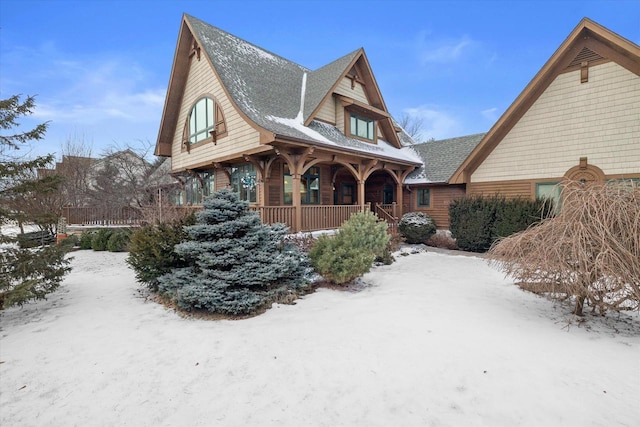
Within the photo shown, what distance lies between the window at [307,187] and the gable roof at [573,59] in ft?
21.3

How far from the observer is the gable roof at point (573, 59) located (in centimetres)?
904

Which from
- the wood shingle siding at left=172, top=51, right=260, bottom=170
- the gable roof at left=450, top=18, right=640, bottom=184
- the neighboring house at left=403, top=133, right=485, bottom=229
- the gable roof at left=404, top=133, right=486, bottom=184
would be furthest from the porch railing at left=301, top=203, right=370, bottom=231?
the gable roof at left=450, top=18, right=640, bottom=184

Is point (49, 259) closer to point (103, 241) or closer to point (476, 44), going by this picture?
point (103, 241)

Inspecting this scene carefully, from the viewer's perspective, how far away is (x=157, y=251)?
6430mm

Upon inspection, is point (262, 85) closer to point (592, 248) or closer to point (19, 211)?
point (19, 211)

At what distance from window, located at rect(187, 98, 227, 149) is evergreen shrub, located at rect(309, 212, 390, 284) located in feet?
23.4

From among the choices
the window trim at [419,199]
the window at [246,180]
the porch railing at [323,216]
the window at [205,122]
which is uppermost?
the window at [205,122]

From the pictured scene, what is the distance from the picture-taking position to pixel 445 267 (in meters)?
9.03

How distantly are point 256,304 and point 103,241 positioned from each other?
12.0 metres

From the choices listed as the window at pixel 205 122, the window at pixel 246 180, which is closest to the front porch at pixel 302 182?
the window at pixel 246 180

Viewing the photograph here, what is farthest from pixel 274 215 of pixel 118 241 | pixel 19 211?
pixel 118 241

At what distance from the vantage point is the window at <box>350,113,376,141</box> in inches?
561

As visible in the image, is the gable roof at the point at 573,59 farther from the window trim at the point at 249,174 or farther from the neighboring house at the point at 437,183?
the window trim at the point at 249,174

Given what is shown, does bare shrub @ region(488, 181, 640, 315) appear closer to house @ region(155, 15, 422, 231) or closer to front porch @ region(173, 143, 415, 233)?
front porch @ region(173, 143, 415, 233)
